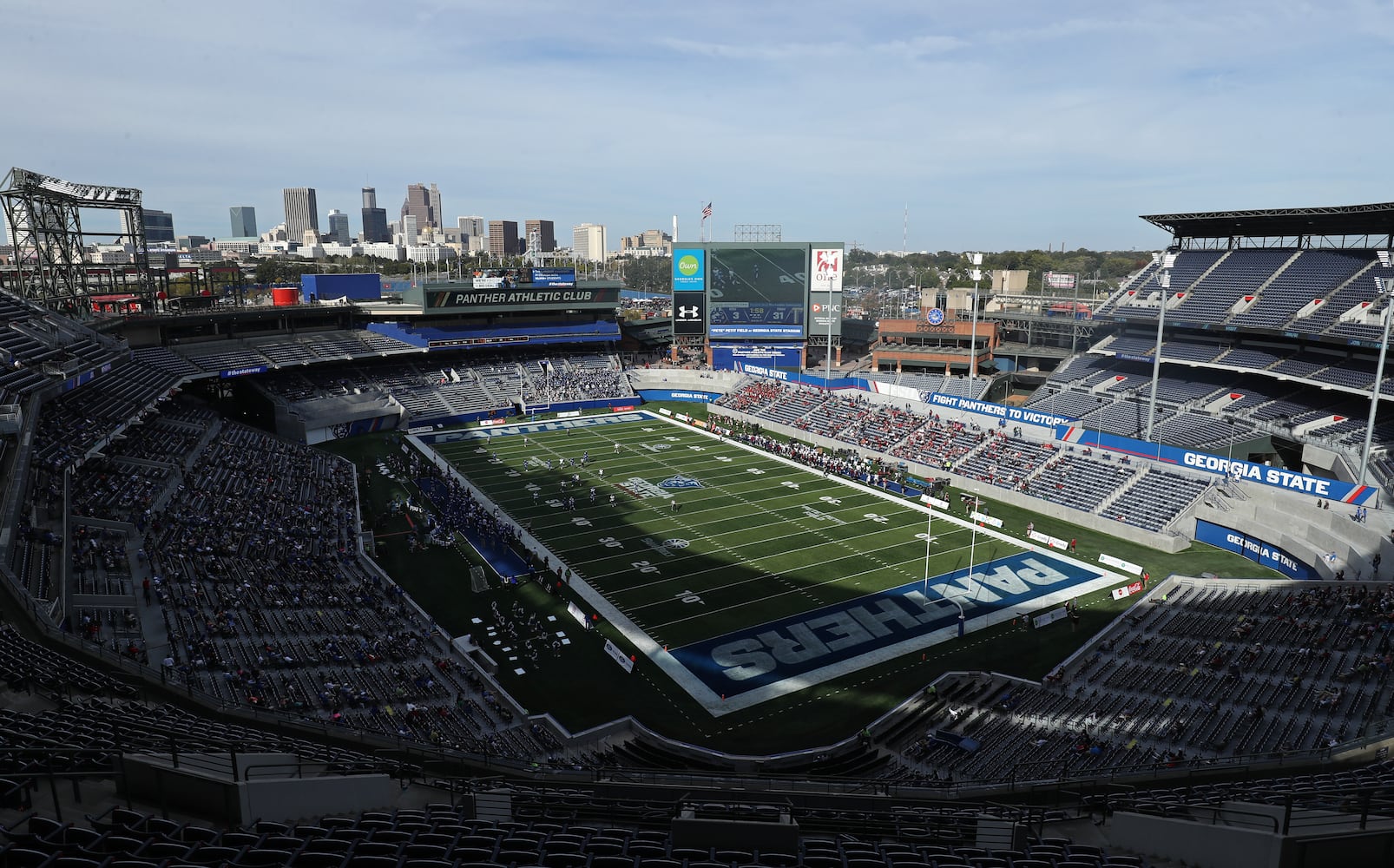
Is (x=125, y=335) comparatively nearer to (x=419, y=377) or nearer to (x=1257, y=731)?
(x=419, y=377)

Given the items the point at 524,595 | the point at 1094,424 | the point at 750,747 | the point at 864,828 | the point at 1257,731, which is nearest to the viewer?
the point at 864,828

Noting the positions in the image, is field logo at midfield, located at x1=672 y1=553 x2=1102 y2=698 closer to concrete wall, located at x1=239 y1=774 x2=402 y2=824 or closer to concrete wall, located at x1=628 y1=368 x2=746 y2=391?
concrete wall, located at x1=239 y1=774 x2=402 y2=824

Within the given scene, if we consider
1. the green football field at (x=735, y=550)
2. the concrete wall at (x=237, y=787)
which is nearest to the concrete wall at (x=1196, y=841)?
the concrete wall at (x=237, y=787)

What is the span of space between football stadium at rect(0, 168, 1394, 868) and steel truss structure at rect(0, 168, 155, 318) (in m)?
0.37

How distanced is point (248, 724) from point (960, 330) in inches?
2530

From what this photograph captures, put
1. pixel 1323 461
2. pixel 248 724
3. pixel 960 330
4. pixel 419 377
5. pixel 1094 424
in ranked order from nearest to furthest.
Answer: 1. pixel 248 724
2. pixel 1323 461
3. pixel 1094 424
4. pixel 419 377
5. pixel 960 330

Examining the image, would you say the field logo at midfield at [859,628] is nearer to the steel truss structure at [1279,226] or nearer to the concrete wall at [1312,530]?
the concrete wall at [1312,530]

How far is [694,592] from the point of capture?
31109 mm

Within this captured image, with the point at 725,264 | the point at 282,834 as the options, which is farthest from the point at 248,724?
the point at 725,264

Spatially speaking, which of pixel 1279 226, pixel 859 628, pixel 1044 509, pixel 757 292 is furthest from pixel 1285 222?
pixel 859 628

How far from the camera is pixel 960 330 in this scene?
7019 cm

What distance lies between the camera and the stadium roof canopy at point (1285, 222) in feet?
146

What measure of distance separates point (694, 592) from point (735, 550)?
4706mm

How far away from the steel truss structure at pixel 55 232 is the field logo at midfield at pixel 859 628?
44.5 meters
